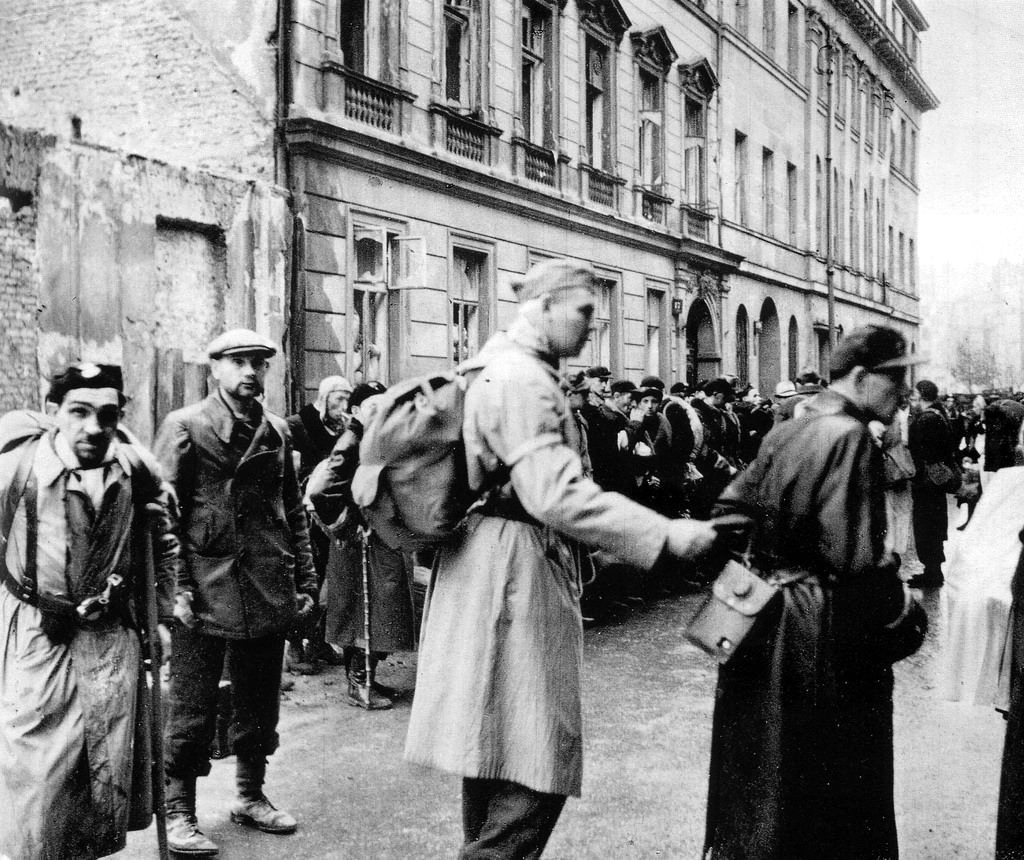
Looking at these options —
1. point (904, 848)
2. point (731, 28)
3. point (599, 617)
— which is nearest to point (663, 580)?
point (599, 617)

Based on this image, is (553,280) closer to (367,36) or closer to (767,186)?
(367,36)

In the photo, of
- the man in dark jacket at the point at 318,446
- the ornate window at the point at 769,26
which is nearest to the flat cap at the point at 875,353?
the man in dark jacket at the point at 318,446

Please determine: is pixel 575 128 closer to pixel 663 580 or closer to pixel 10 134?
pixel 663 580

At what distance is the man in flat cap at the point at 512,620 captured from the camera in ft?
10.2

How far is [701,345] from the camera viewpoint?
23672 millimetres

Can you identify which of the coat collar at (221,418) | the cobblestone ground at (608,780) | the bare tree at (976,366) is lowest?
the cobblestone ground at (608,780)

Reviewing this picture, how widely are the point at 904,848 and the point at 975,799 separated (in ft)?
2.55

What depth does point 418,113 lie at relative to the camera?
45.5 ft

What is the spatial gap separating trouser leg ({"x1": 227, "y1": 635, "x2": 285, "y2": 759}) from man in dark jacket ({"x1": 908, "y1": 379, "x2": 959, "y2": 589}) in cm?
807

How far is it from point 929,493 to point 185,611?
337 inches

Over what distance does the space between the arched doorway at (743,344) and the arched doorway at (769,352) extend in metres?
1.79

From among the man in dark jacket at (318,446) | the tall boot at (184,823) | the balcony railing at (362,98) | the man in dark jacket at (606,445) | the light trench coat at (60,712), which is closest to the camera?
the light trench coat at (60,712)

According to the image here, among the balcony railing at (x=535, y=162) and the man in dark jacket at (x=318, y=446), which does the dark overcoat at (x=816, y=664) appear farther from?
the balcony railing at (x=535, y=162)

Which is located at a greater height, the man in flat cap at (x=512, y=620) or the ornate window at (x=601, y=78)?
the ornate window at (x=601, y=78)
